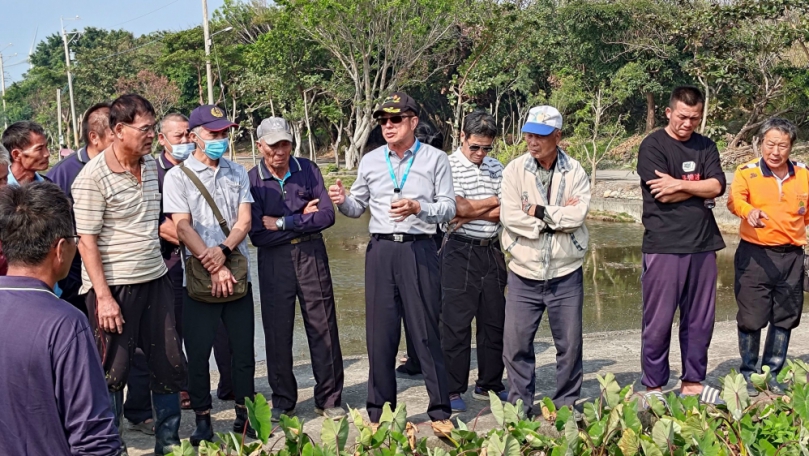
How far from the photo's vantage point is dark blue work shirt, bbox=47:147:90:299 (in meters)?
4.23

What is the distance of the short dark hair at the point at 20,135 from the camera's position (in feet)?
14.2

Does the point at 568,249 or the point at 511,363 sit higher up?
the point at 568,249

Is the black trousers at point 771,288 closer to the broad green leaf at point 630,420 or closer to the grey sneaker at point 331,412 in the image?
the broad green leaf at point 630,420

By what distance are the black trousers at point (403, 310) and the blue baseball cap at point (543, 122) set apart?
86 centimetres

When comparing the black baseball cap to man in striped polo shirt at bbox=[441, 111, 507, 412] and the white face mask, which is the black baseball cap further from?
the white face mask

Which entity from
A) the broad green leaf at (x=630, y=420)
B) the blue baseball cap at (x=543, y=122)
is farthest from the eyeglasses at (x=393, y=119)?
the broad green leaf at (x=630, y=420)

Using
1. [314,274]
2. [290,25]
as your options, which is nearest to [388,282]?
[314,274]

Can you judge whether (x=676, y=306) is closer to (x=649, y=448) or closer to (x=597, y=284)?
(x=649, y=448)

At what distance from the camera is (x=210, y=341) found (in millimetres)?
4320

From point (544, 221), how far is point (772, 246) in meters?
1.62

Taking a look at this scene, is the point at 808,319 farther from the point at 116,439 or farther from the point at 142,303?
the point at 116,439

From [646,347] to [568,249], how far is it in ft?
2.76

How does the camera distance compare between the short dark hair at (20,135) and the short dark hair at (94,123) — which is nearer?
the short dark hair at (20,135)

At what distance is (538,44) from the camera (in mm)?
31875
